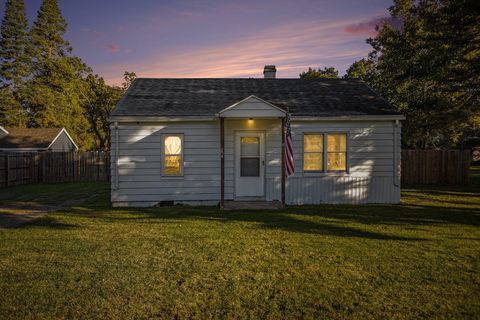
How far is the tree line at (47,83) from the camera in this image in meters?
37.2

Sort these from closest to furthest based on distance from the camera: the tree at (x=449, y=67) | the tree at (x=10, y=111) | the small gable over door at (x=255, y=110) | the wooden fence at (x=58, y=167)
A: 1. the small gable over door at (x=255, y=110)
2. the tree at (x=449, y=67)
3. the wooden fence at (x=58, y=167)
4. the tree at (x=10, y=111)

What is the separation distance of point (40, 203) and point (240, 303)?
35.6 ft

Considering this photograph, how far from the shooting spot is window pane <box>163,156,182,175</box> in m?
11.2

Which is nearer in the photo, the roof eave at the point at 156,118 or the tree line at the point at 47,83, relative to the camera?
the roof eave at the point at 156,118

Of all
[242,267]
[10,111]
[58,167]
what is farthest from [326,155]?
[10,111]

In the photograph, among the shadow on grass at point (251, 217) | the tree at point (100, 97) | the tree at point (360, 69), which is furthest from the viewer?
the tree at point (100, 97)

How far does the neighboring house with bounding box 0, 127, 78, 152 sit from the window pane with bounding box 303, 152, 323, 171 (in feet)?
85.5

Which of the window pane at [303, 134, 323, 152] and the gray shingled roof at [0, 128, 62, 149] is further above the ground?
the gray shingled roof at [0, 128, 62, 149]

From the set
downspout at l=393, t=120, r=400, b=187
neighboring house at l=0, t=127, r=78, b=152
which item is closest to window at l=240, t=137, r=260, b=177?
downspout at l=393, t=120, r=400, b=187

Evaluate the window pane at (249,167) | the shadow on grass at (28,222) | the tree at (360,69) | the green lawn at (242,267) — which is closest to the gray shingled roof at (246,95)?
the window pane at (249,167)

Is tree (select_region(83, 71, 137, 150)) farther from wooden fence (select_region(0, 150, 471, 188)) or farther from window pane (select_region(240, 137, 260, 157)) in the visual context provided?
window pane (select_region(240, 137, 260, 157))

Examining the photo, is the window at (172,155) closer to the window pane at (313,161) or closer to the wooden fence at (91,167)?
the window pane at (313,161)

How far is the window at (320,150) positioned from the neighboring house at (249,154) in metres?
0.04

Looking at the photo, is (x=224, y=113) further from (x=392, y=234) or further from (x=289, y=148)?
(x=392, y=234)
